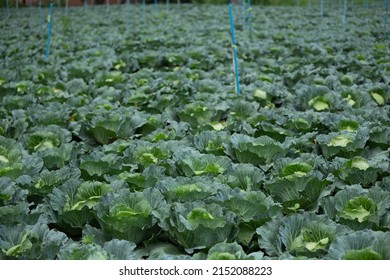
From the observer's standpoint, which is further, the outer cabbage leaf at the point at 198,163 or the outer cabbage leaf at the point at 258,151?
the outer cabbage leaf at the point at 258,151

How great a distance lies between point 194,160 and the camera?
2.81m

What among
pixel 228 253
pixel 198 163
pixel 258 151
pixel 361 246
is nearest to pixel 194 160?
pixel 198 163

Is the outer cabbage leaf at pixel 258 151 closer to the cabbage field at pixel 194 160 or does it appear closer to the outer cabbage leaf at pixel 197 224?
the cabbage field at pixel 194 160

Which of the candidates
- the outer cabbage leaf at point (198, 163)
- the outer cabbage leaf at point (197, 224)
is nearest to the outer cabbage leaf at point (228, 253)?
the outer cabbage leaf at point (197, 224)

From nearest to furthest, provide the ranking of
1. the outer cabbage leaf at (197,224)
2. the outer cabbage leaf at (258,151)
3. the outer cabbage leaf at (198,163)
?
the outer cabbage leaf at (197,224)
the outer cabbage leaf at (198,163)
the outer cabbage leaf at (258,151)

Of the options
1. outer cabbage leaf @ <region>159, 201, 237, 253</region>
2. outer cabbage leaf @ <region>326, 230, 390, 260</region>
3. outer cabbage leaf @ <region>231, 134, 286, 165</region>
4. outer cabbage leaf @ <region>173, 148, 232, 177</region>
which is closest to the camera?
outer cabbage leaf @ <region>326, 230, 390, 260</region>

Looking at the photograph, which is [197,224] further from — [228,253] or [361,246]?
[361,246]

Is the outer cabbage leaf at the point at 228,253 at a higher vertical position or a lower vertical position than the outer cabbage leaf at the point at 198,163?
lower

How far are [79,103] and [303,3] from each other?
11.9m

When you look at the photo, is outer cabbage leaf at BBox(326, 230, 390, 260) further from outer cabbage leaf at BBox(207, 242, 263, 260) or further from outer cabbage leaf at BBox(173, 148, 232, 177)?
outer cabbage leaf at BBox(173, 148, 232, 177)

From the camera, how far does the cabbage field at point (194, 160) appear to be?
216 cm

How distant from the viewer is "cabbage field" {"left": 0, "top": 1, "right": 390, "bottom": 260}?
7.07ft

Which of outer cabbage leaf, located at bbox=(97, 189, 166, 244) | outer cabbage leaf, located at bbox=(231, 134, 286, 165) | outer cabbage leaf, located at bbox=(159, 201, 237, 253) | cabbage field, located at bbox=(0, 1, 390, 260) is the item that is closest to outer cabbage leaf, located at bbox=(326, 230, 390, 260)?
cabbage field, located at bbox=(0, 1, 390, 260)

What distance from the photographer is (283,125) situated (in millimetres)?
3678
